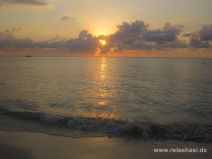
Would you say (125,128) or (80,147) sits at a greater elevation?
(80,147)

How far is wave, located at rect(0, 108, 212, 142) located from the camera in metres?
13.3

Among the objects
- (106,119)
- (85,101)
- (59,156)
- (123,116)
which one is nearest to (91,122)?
(106,119)

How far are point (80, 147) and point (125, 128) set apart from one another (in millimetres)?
4066

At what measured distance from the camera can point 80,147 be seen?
10961mm

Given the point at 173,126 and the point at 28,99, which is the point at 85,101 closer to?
the point at 28,99

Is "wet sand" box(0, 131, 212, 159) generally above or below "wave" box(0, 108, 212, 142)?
above

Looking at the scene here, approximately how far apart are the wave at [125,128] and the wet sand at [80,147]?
997 millimetres

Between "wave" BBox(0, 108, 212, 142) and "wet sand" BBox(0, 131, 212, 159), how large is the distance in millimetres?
997

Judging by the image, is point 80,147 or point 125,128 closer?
point 80,147

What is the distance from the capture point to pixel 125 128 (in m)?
14.4

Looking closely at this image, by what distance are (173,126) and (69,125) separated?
6205 millimetres

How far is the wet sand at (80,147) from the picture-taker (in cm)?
1006

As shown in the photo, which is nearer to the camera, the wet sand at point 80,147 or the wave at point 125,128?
the wet sand at point 80,147

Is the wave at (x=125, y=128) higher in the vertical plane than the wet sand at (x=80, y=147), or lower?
lower
